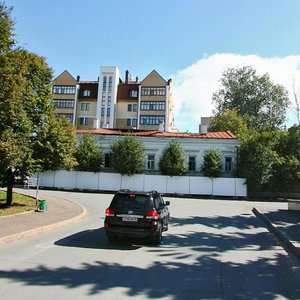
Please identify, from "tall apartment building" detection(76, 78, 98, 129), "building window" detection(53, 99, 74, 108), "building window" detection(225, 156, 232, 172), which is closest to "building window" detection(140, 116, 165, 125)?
"tall apartment building" detection(76, 78, 98, 129)

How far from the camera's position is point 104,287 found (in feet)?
22.7

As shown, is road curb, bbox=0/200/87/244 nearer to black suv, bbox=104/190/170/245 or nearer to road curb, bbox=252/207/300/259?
black suv, bbox=104/190/170/245

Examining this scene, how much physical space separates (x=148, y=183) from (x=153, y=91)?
38454 millimetres

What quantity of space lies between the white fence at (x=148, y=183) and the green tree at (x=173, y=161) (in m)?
0.99

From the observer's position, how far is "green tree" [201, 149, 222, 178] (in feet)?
141

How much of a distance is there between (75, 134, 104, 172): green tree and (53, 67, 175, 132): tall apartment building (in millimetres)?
31588

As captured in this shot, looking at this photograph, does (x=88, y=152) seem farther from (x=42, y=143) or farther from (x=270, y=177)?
(x=42, y=143)

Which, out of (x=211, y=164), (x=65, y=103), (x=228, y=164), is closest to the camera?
(x=211, y=164)

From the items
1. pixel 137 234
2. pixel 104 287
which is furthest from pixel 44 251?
pixel 104 287

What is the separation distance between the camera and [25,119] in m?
18.6

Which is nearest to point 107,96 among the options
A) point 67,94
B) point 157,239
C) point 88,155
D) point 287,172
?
point 67,94

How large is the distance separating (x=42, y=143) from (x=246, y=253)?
501 inches

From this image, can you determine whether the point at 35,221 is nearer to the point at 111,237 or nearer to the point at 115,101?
the point at 111,237

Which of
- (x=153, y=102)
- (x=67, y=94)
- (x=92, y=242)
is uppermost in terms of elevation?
(x=67, y=94)
